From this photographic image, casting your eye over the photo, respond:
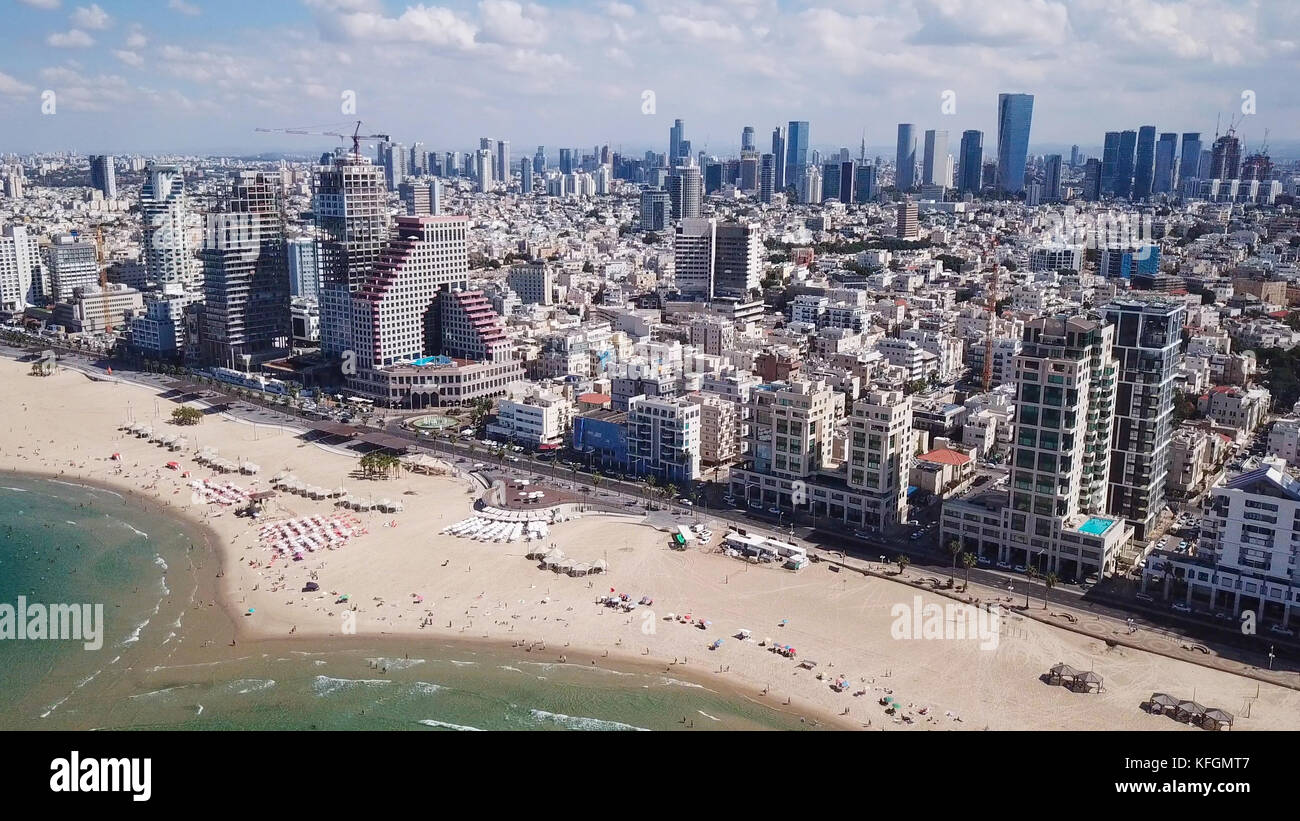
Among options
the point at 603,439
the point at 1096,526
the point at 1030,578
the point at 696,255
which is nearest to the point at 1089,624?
the point at 1030,578

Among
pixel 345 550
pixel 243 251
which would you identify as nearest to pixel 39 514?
pixel 345 550

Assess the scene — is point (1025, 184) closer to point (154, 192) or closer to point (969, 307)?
point (969, 307)

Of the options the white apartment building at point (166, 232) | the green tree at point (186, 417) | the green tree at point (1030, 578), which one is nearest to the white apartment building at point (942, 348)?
the green tree at point (1030, 578)

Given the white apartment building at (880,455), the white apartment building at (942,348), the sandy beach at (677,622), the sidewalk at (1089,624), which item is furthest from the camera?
the white apartment building at (942,348)

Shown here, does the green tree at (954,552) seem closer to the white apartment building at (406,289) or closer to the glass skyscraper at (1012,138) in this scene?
the white apartment building at (406,289)

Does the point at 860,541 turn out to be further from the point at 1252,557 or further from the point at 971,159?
the point at 971,159
